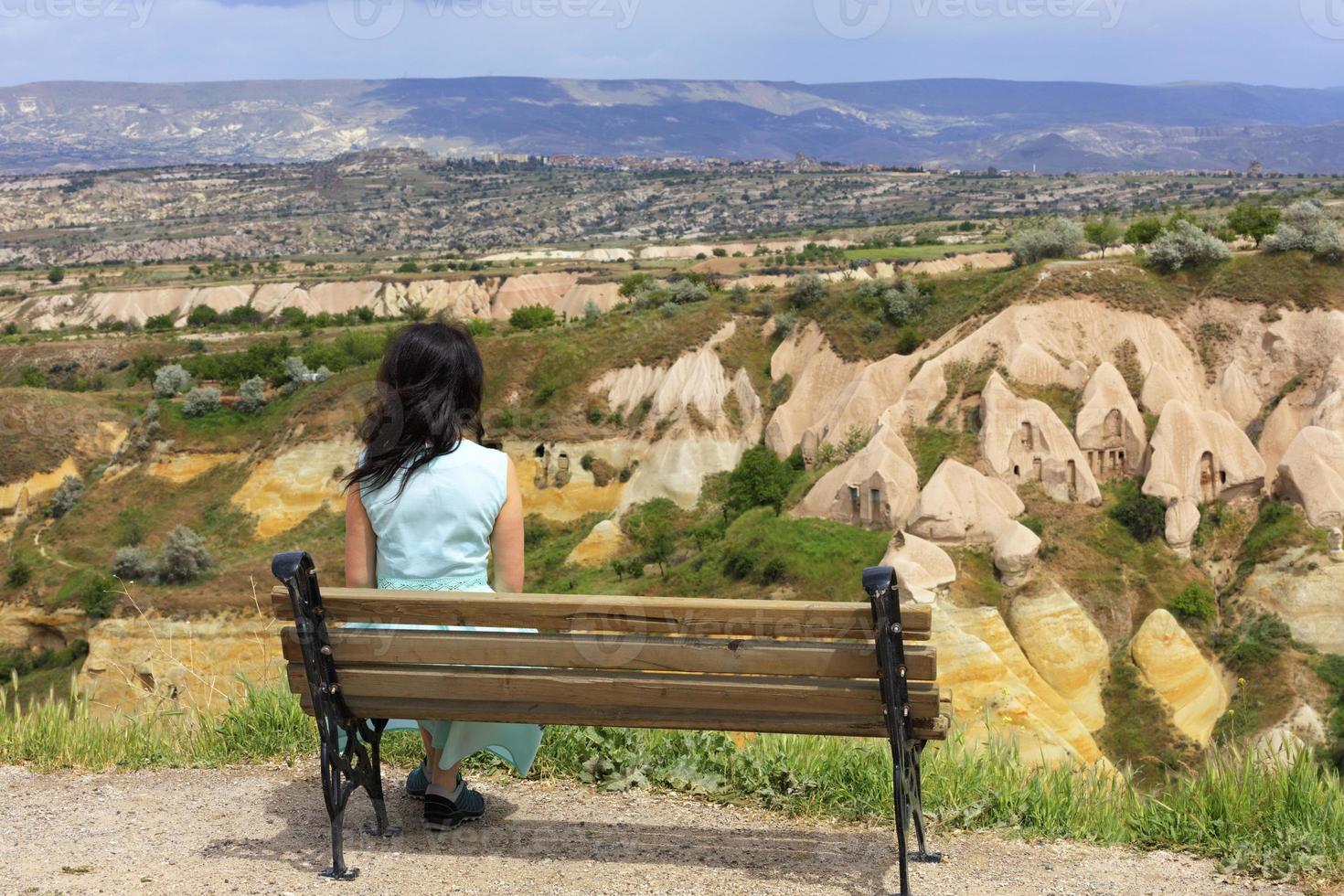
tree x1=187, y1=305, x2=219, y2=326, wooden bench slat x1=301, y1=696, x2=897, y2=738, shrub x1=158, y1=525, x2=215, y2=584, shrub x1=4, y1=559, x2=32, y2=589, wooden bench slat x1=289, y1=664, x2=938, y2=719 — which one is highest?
wooden bench slat x1=289, y1=664, x2=938, y2=719

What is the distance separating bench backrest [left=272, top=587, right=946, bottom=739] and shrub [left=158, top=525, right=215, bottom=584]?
31.9 metres

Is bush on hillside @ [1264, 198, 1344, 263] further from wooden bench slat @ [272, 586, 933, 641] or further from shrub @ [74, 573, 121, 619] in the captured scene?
wooden bench slat @ [272, 586, 933, 641]

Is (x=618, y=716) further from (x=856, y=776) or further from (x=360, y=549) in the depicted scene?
(x=856, y=776)

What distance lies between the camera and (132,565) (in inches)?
1473

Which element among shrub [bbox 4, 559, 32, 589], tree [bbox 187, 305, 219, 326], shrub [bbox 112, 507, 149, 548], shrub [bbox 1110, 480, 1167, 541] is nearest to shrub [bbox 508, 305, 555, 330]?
shrub [bbox 112, 507, 149, 548]

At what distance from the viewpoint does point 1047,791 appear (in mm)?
6227

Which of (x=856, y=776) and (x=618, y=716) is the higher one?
(x=618, y=716)

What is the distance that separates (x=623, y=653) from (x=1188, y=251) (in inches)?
1292

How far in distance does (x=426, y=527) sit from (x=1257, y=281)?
1268 inches

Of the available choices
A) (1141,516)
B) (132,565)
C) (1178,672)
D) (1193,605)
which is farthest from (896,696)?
(132,565)

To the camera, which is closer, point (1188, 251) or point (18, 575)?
point (1188, 251)

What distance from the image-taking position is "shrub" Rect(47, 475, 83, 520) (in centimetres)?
4622

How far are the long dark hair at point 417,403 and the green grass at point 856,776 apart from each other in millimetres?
2091

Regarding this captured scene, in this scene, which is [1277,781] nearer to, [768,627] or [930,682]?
[930,682]
